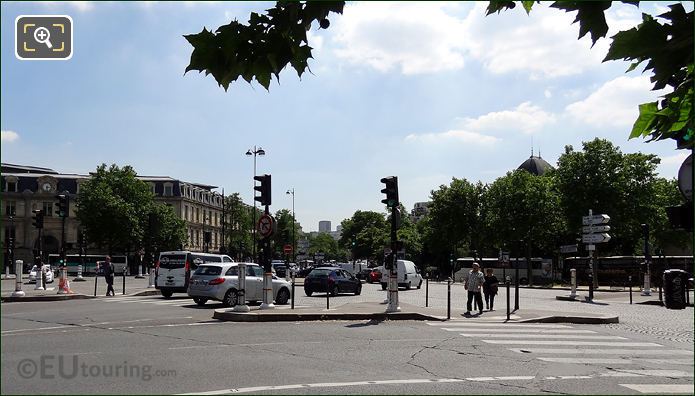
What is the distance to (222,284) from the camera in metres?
22.8

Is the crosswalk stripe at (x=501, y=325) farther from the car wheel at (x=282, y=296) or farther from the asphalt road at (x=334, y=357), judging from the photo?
the car wheel at (x=282, y=296)

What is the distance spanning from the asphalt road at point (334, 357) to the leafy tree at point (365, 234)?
266ft

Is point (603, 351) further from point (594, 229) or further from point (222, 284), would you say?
point (594, 229)

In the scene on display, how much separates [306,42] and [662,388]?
7300mm

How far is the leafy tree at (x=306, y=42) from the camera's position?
A: 3936 mm

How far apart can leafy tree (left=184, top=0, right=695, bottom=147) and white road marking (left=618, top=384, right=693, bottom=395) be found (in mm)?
5199

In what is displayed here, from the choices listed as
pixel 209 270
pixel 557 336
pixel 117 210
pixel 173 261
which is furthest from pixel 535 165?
pixel 557 336

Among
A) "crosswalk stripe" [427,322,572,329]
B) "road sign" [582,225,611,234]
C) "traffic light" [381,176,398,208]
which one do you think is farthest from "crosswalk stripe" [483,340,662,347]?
"road sign" [582,225,611,234]

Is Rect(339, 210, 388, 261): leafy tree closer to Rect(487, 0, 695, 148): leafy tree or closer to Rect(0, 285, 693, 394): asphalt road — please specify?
Rect(0, 285, 693, 394): asphalt road

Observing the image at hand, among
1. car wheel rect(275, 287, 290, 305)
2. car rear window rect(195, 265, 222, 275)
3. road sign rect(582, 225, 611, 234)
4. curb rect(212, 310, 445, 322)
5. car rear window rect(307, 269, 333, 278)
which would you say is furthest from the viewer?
car rear window rect(307, 269, 333, 278)

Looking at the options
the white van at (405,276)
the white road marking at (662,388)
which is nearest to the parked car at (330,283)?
the white van at (405,276)

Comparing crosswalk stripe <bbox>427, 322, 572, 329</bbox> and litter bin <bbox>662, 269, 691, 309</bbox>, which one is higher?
litter bin <bbox>662, 269, 691, 309</bbox>

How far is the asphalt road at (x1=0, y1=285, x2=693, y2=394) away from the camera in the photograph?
8.50 meters

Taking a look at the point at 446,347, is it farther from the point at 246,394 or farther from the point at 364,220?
the point at 364,220
